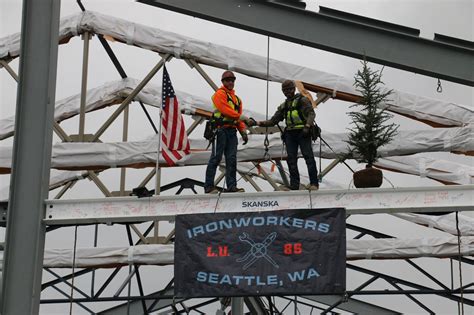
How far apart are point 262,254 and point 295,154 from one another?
73.9 inches

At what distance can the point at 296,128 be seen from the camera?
14.2 meters

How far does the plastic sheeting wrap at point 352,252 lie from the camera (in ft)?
70.1

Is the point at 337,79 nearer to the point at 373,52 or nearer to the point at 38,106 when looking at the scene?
the point at 373,52

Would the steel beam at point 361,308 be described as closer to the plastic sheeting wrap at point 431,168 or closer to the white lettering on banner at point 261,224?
the plastic sheeting wrap at point 431,168

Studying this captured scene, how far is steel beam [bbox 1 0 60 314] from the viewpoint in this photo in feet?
44.2

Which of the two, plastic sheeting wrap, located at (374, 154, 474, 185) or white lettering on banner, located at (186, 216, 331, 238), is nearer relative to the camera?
white lettering on banner, located at (186, 216, 331, 238)

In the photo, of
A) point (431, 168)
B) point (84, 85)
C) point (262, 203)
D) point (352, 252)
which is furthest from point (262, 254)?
point (352, 252)

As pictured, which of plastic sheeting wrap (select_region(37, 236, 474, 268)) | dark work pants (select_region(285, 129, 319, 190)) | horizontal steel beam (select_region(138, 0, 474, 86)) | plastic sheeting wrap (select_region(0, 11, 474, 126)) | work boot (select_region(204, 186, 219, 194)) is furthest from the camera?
plastic sheeting wrap (select_region(37, 236, 474, 268))

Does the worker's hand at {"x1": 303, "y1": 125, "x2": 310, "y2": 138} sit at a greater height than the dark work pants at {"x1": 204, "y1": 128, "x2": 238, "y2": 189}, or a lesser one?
greater

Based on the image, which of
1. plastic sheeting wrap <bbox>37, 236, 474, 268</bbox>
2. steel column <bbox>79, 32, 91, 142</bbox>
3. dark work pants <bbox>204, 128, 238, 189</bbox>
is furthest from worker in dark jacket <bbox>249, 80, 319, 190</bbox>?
plastic sheeting wrap <bbox>37, 236, 474, 268</bbox>

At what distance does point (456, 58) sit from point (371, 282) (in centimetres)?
1234

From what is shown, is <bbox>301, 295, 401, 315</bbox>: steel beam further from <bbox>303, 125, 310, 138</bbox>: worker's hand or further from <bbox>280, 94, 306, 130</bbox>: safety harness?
<bbox>303, 125, 310, 138</bbox>: worker's hand

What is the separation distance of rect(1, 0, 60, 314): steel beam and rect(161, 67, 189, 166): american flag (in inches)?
163

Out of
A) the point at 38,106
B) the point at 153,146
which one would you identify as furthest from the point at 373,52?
the point at 153,146
